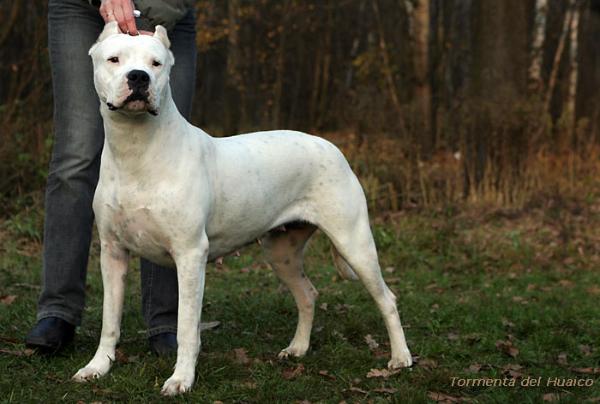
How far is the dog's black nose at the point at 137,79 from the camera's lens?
11.5ft

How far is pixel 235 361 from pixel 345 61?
2246cm

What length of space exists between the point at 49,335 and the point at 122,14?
1.56 meters

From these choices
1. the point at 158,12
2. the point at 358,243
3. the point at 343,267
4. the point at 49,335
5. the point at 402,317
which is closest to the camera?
the point at 158,12

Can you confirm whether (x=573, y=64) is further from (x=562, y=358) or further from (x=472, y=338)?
(x=562, y=358)

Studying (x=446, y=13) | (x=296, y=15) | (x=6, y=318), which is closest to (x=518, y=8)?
(x=6, y=318)

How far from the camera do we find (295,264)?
4824 mm

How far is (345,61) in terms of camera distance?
26188mm

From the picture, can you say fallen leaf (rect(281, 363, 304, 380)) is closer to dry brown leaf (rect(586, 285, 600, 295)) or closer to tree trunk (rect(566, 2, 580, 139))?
dry brown leaf (rect(586, 285, 600, 295))

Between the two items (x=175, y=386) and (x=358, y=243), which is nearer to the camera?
(x=175, y=386)

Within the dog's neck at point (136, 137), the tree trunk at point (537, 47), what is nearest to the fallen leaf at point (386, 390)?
the dog's neck at point (136, 137)

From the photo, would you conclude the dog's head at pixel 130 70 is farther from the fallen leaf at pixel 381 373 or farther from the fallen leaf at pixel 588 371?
the fallen leaf at pixel 588 371

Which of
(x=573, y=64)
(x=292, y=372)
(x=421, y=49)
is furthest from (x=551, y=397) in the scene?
(x=573, y=64)

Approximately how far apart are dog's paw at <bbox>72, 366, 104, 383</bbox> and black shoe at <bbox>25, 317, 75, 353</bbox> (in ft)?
1.13

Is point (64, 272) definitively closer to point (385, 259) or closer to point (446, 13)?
point (385, 259)
